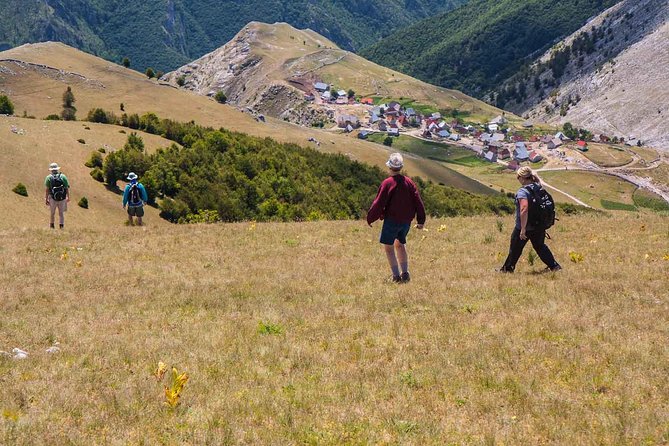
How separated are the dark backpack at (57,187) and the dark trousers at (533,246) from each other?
19.6m

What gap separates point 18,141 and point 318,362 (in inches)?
1975

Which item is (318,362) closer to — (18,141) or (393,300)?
(393,300)

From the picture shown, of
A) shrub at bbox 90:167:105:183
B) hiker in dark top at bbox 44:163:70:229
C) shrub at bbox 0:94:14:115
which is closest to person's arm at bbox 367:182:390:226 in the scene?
hiker in dark top at bbox 44:163:70:229

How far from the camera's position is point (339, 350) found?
9.71 m

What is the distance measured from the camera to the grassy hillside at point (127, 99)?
10800 cm

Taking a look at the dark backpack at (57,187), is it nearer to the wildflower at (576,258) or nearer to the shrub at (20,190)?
the shrub at (20,190)

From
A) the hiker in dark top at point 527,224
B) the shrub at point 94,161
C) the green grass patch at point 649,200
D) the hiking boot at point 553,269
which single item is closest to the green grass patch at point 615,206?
the green grass patch at point 649,200

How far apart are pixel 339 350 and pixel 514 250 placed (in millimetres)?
7132

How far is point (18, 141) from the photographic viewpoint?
50188mm

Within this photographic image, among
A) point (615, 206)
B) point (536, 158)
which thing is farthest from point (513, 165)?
point (615, 206)

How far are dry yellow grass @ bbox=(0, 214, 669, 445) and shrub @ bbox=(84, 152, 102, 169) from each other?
3556 centimetres

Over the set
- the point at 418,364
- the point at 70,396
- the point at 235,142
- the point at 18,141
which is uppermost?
the point at 235,142

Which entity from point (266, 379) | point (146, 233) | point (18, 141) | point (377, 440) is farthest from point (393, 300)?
point (18, 141)

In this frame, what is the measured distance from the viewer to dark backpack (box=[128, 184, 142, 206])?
88.0ft
